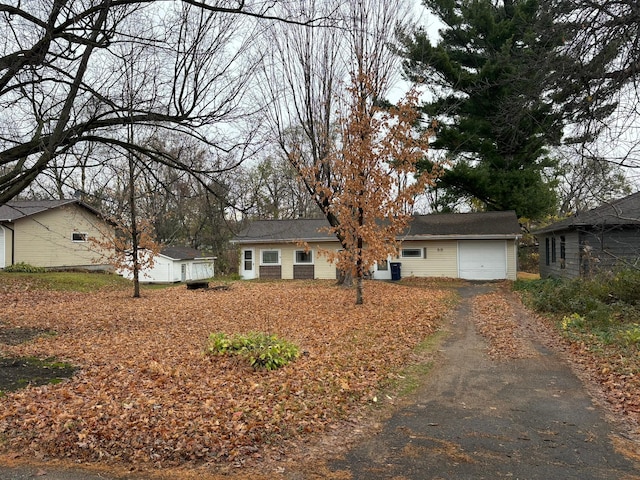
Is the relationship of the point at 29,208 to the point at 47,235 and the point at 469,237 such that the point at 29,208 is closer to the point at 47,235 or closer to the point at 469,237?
the point at 47,235

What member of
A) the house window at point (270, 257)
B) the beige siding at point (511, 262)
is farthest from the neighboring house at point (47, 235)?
the beige siding at point (511, 262)

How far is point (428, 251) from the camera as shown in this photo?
23.5m

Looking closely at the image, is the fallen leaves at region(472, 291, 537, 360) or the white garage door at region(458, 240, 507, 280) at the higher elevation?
the white garage door at region(458, 240, 507, 280)

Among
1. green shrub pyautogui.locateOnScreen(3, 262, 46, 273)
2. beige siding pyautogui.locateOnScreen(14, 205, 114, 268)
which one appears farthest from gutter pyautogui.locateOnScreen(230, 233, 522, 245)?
green shrub pyautogui.locateOnScreen(3, 262, 46, 273)

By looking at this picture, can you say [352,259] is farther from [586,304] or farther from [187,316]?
[586,304]

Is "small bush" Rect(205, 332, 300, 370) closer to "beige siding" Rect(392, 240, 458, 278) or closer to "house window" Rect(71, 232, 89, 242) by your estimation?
"beige siding" Rect(392, 240, 458, 278)

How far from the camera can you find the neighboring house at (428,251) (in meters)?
22.2

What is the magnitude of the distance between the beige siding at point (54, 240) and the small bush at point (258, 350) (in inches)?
730

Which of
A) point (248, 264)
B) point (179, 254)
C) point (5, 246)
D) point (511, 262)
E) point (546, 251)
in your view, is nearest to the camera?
point (511, 262)

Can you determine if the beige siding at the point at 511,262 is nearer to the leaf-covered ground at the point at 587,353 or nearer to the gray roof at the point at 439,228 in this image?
the gray roof at the point at 439,228

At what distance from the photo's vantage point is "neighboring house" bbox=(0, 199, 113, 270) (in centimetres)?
2322

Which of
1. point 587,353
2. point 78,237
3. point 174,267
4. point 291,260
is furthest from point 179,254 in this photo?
point 587,353

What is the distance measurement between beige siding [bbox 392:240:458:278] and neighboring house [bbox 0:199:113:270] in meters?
14.9

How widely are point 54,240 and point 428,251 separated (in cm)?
1960
